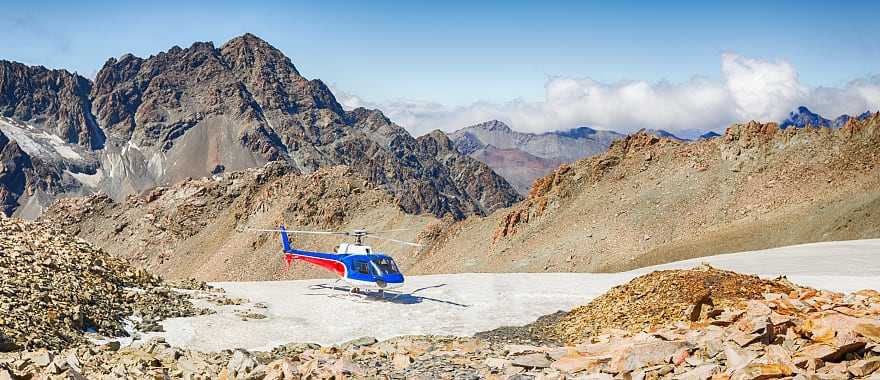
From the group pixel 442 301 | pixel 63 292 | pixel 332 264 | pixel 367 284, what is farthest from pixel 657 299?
pixel 63 292

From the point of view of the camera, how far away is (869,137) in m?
44.3

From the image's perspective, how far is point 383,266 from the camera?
25.6 meters

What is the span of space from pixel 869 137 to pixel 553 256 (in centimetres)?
2138

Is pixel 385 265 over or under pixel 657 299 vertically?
over

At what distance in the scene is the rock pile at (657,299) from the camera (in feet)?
58.2

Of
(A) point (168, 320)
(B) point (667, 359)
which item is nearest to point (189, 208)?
(A) point (168, 320)

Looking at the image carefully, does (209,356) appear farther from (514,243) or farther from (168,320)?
(514,243)

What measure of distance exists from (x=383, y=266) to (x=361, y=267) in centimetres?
83

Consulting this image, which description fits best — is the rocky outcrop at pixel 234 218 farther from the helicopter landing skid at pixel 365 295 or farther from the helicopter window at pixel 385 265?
the helicopter window at pixel 385 265

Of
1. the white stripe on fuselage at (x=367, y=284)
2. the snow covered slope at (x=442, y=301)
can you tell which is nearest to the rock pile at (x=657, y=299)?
the snow covered slope at (x=442, y=301)

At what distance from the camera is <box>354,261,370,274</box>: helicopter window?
25.5m

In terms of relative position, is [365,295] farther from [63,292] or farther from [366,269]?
[63,292]

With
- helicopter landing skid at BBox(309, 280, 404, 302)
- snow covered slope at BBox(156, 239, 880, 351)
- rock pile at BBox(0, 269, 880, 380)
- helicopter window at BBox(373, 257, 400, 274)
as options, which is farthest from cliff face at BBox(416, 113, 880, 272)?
rock pile at BBox(0, 269, 880, 380)

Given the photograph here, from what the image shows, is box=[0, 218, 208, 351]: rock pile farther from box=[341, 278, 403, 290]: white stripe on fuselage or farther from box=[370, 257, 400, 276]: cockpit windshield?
box=[370, 257, 400, 276]: cockpit windshield
